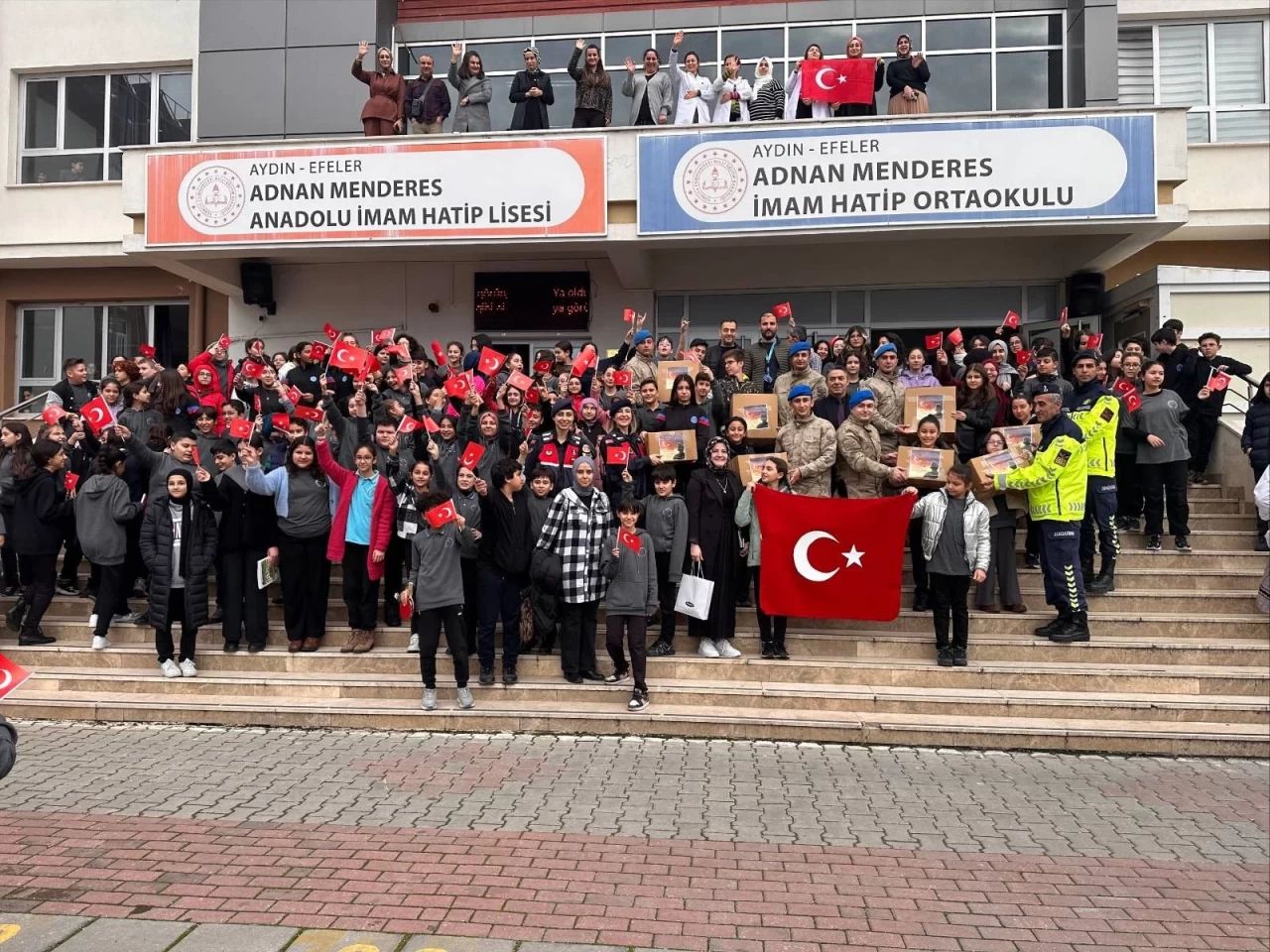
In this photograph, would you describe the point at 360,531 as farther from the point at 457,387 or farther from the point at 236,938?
the point at 236,938

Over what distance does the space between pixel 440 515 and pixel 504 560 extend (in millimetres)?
730

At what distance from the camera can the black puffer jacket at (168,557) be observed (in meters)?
8.12

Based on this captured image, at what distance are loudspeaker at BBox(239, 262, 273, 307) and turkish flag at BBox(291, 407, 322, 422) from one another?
809 centimetres

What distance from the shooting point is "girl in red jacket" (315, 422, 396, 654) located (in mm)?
8352

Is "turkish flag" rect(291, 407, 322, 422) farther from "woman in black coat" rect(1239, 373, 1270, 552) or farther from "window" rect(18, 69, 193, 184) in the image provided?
"window" rect(18, 69, 193, 184)

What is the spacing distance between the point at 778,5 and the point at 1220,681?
1332cm

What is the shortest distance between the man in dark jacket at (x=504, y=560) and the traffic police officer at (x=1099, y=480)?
201 inches

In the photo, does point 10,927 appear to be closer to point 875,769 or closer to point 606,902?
point 606,902

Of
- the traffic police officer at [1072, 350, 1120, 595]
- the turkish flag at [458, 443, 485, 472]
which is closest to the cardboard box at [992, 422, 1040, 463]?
the traffic police officer at [1072, 350, 1120, 595]

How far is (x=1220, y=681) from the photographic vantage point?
7750mm

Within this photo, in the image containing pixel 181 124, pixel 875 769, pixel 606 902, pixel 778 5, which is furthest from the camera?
pixel 181 124

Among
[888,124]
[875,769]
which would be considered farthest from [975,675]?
[888,124]

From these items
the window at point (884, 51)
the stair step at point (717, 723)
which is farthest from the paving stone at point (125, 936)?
the window at point (884, 51)

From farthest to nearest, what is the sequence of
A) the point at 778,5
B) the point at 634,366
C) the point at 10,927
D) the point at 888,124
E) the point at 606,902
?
the point at 778,5
the point at 888,124
the point at 634,366
the point at 606,902
the point at 10,927
